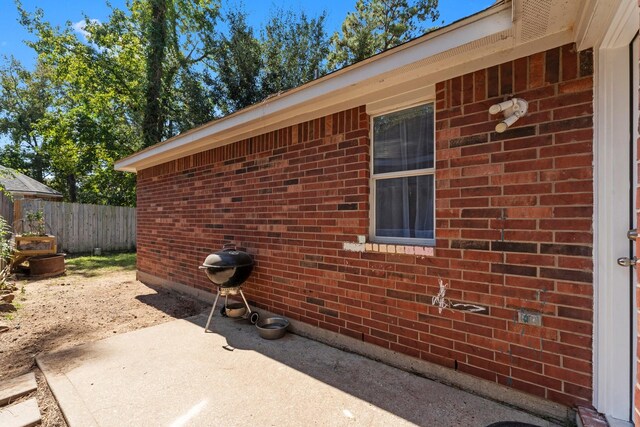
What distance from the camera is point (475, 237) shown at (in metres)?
2.57

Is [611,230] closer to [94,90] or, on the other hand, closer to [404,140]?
[404,140]

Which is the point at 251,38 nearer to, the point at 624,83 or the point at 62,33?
the point at 62,33

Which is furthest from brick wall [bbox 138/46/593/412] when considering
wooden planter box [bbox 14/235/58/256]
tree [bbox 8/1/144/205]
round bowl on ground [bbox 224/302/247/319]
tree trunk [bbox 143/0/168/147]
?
tree [bbox 8/1/144/205]

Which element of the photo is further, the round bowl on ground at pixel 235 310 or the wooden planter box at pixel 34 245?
the wooden planter box at pixel 34 245

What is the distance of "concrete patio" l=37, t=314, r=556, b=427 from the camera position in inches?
90.9

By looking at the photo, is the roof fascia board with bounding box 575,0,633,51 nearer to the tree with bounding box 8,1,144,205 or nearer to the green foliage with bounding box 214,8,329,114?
the green foliage with bounding box 214,8,329,114

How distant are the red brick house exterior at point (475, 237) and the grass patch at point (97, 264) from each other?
7309 mm

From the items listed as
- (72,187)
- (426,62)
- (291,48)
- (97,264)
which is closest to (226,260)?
(426,62)

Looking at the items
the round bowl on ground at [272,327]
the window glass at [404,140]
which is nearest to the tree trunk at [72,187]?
the round bowl on ground at [272,327]

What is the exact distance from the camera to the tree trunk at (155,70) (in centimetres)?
1392

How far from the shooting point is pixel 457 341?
8.79ft

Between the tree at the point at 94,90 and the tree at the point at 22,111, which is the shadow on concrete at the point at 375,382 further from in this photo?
the tree at the point at 22,111

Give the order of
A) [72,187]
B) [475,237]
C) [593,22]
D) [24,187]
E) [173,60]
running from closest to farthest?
[593,22]
[475,237]
[24,187]
[173,60]
[72,187]

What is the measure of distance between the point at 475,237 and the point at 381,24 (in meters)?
13.9
